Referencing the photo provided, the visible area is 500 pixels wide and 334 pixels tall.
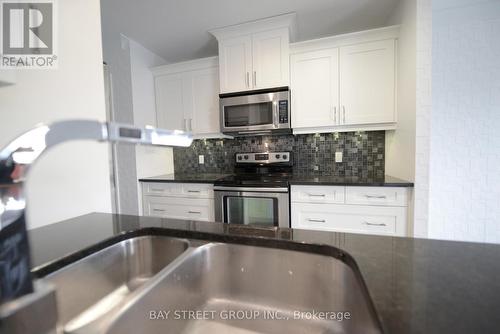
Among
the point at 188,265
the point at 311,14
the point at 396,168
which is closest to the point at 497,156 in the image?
the point at 396,168

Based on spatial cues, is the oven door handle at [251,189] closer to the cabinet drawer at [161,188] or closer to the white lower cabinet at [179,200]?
the white lower cabinet at [179,200]

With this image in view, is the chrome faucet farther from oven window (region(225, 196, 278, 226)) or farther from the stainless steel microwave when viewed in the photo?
the stainless steel microwave

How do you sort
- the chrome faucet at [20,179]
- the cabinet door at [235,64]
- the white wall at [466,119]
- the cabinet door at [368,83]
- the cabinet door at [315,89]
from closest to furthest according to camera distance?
the chrome faucet at [20,179] < the white wall at [466,119] < the cabinet door at [368,83] < the cabinet door at [315,89] < the cabinet door at [235,64]

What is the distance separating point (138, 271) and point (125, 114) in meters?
2.24

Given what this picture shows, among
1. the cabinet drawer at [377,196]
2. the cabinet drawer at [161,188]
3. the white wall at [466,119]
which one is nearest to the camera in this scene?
the cabinet drawer at [377,196]

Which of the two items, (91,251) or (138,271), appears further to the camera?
(138,271)

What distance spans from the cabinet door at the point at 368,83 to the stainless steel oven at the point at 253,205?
102 centimetres

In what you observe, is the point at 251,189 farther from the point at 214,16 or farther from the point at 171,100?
the point at 214,16

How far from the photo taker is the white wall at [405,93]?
1720 millimetres

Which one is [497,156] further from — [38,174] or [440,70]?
[38,174]

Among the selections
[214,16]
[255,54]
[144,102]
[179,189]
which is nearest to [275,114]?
[255,54]

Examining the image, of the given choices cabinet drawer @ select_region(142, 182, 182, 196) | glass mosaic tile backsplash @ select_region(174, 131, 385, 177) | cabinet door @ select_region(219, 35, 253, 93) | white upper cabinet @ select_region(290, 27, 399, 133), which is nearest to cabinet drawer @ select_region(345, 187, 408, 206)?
glass mosaic tile backsplash @ select_region(174, 131, 385, 177)

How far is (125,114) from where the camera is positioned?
2555mm

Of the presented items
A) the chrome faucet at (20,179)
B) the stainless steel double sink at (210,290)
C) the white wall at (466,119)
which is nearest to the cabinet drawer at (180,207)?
the stainless steel double sink at (210,290)
